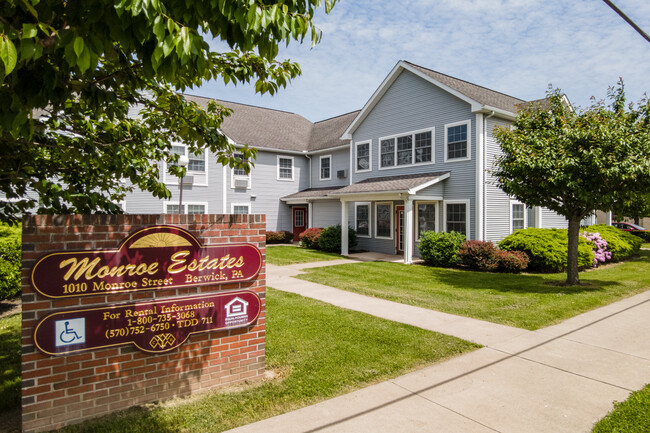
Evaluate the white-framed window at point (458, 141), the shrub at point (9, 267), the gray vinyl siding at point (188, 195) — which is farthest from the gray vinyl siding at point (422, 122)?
the shrub at point (9, 267)

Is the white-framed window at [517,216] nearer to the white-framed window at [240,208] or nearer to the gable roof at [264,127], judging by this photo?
the gable roof at [264,127]

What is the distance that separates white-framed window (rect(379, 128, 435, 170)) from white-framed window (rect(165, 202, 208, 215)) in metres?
10.0

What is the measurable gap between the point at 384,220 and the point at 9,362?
15789mm

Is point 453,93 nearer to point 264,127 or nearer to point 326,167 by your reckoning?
point 326,167

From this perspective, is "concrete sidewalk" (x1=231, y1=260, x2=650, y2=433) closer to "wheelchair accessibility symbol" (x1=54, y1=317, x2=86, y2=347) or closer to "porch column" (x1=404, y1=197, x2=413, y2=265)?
"wheelchair accessibility symbol" (x1=54, y1=317, x2=86, y2=347)

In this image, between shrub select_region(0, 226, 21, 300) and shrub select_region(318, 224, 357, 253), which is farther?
shrub select_region(318, 224, 357, 253)

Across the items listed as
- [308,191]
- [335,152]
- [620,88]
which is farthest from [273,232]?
[620,88]

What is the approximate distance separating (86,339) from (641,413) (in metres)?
5.75

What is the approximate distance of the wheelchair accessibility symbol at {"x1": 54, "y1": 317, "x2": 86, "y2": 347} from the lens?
12.1 feet

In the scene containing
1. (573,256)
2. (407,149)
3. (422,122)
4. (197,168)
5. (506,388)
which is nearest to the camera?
(506,388)

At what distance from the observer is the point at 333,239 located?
774 inches

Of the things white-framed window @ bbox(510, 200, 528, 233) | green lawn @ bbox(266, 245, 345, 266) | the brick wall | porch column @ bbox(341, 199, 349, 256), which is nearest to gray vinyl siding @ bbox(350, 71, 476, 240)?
white-framed window @ bbox(510, 200, 528, 233)

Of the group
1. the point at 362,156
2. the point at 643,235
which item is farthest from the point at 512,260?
the point at 643,235

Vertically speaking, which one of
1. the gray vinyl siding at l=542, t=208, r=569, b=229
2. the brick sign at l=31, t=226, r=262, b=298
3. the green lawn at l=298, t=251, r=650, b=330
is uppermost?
the gray vinyl siding at l=542, t=208, r=569, b=229
